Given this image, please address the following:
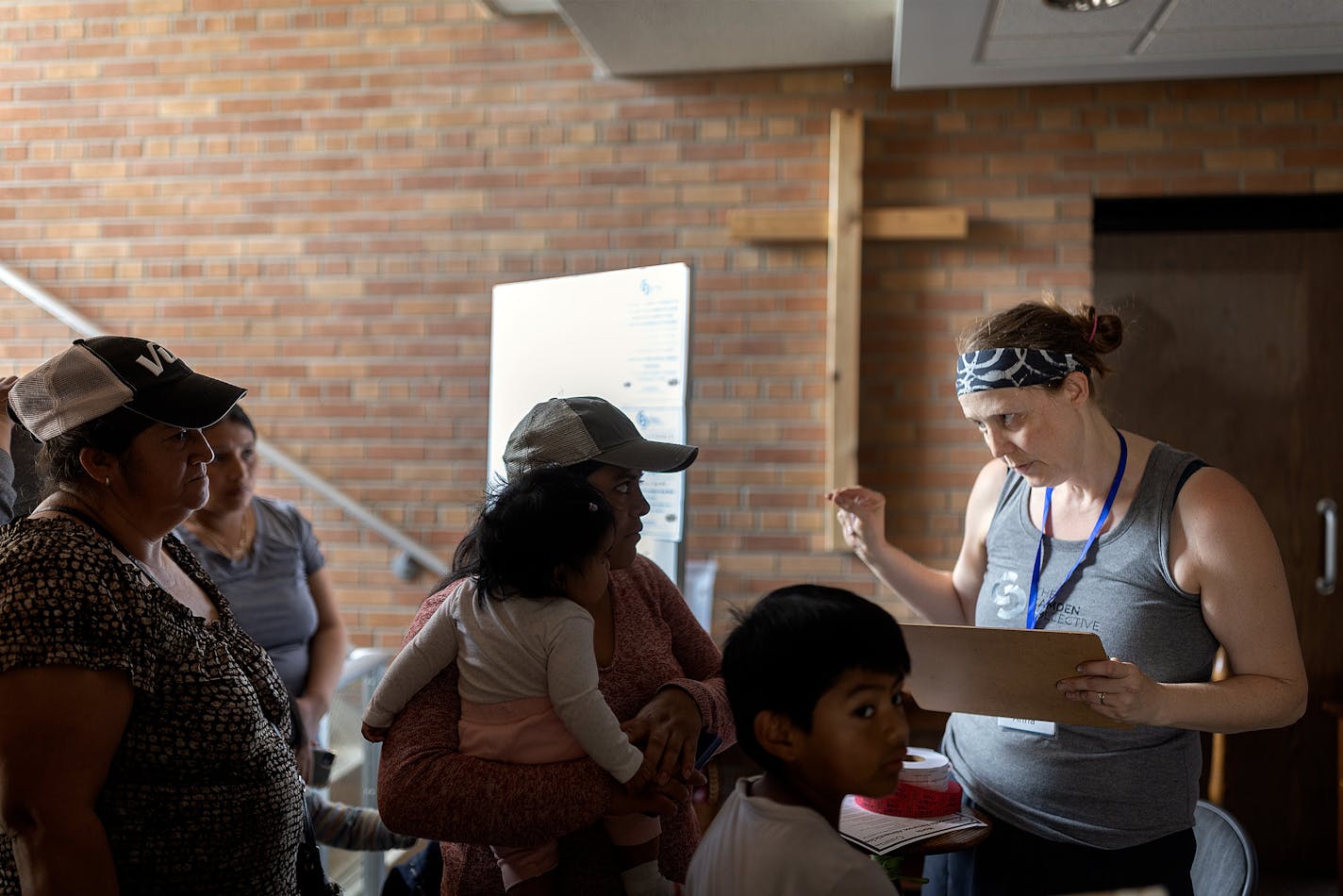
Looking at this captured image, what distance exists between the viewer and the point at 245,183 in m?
3.98

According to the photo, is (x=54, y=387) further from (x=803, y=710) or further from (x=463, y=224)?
(x=463, y=224)

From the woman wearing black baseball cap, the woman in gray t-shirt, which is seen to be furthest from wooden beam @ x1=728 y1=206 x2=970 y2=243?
the woman wearing black baseball cap

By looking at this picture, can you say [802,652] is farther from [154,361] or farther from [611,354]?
[611,354]

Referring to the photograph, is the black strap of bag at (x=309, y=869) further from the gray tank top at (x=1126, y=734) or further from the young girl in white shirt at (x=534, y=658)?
the gray tank top at (x=1126, y=734)

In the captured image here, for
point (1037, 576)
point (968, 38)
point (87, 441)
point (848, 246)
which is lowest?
point (1037, 576)

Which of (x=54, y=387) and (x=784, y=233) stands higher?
(x=784, y=233)

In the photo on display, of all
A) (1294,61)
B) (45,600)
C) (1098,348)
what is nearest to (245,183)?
(45,600)

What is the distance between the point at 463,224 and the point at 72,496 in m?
2.59

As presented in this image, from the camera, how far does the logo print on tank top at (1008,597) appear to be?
1803mm

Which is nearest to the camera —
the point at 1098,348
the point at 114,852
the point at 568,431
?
the point at 114,852

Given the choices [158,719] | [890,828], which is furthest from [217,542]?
[890,828]

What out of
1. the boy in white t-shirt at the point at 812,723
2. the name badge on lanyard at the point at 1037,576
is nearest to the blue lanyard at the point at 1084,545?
the name badge on lanyard at the point at 1037,576

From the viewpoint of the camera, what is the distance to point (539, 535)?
1.39 m

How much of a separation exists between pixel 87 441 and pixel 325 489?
2.54 meters
